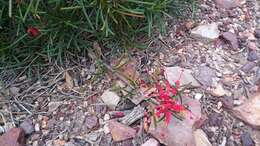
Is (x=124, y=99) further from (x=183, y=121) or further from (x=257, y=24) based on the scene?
(x=257, y=24)

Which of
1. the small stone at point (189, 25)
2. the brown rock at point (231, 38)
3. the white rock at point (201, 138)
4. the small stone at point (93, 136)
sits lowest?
the white rock at point (201, 138)

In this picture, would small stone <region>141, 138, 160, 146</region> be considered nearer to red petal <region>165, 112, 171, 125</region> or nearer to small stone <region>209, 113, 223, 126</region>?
red petal <region>165, 112, 171, 125</region>

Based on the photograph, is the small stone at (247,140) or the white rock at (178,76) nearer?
the small stone at (247,140)

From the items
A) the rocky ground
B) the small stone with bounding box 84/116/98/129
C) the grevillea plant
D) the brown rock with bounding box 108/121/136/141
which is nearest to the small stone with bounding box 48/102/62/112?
the rocky ground

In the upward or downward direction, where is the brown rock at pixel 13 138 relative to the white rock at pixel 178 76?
downward

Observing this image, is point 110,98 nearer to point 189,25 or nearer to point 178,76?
point 178,76

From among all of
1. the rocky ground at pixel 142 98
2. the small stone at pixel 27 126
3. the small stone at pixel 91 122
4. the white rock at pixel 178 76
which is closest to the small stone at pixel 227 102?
Result: the rocky ground at pixel 142 98

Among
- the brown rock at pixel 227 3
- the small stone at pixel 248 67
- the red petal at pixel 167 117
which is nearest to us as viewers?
the red petal at pixel 167 117

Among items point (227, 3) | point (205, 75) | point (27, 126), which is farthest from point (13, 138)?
point (227, 3)

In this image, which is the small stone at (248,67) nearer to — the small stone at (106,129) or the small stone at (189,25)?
the small stone at (189,25)
